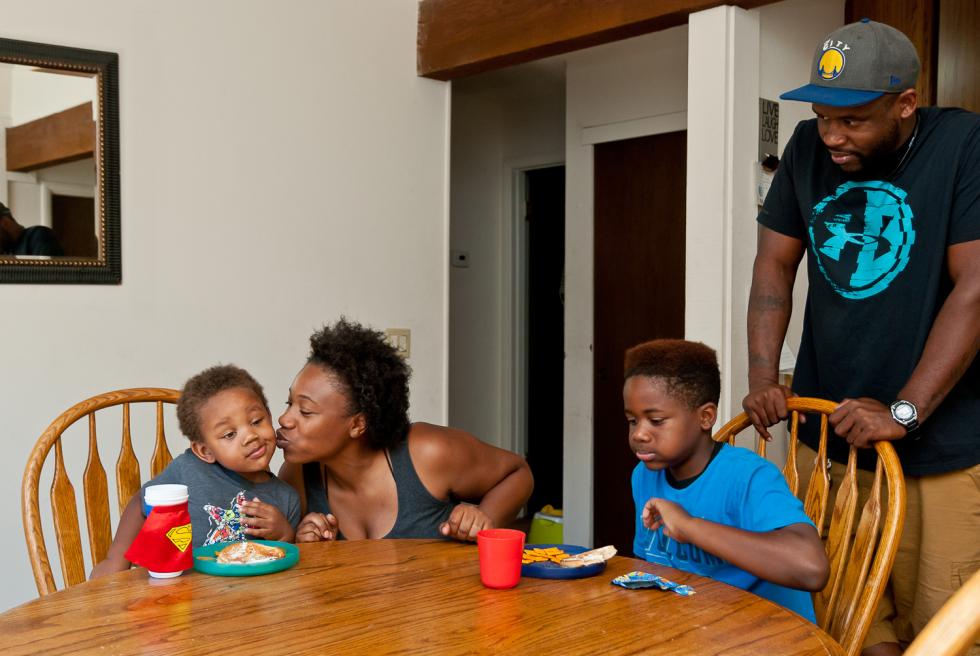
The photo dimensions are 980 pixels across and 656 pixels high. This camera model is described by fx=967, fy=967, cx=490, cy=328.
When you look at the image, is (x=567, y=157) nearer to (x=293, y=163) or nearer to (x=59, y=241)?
(x=293, y=163)

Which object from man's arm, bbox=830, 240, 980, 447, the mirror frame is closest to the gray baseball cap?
man's arm, bbox=830, 240, 980, 447

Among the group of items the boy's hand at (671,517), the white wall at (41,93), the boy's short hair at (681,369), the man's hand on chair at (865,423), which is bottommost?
the boy's hand at (671,517)

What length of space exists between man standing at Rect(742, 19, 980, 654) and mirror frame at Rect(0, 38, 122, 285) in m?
2.11

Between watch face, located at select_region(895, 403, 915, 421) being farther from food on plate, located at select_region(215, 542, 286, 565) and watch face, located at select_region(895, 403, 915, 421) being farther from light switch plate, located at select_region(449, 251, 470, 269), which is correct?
light switch plate, located at select_region(449, 251, 470, 269)

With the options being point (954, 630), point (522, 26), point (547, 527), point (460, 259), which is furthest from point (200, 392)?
point (460, 259)

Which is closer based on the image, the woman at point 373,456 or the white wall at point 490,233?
the woman at point 373,456

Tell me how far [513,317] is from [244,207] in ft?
9.04

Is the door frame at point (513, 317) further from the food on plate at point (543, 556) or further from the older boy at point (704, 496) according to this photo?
the food on plate at point (543, 556)

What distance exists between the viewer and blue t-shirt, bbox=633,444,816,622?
1.50 meters

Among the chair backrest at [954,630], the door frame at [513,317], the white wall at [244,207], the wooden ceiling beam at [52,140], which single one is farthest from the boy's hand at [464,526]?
the door frame at [513,317]

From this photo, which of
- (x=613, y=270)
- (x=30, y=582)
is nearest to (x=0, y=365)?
(x=30, y=582)

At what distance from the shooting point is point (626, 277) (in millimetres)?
4809

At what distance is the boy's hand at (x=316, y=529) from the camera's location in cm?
178

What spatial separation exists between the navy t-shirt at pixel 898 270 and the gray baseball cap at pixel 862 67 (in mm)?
156
